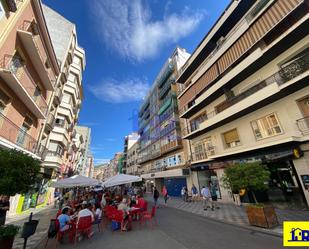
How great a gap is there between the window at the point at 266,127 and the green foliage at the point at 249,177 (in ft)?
17.1

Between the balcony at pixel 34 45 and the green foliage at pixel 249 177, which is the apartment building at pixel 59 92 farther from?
the green foliage at pixel 249 177

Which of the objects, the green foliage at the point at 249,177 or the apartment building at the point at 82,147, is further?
the apartment building at the point at 82,147

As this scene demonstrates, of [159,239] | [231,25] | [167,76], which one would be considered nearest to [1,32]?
[159,239]

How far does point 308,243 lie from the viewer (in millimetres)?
5059

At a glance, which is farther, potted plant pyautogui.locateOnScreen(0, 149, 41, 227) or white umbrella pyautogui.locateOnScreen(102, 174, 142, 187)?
white umbrella pyautogui.locateOnScreen(102, 174, 142, 187)

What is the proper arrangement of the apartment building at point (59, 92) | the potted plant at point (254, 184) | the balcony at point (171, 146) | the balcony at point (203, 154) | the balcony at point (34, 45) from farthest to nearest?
the balcony at point (171, 146) → the apartment building at point (59, 92) → the balcony at point (203, 154) → the balcony at point (34, 45) → the potted plant at point (254, 184)

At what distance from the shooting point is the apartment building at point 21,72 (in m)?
8.54

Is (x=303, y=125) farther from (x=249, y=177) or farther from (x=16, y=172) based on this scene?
(x=16, y=172)

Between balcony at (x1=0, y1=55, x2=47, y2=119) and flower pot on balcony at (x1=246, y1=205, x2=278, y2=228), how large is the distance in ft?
46.2

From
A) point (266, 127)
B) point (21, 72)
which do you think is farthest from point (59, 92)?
point (266, 127)

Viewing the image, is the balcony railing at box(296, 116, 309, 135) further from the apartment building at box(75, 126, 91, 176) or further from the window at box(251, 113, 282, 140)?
the apartment building at box(75, 126, 91, 176)

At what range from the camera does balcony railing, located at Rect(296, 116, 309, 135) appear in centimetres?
957

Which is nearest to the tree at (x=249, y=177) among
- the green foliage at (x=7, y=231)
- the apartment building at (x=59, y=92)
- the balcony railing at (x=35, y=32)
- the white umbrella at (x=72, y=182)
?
the green foliage at (x=7, y=231)

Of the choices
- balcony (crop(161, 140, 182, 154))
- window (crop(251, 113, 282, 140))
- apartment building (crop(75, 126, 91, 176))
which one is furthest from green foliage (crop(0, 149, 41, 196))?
apartment building (crop(75, 126, 91, 176))
